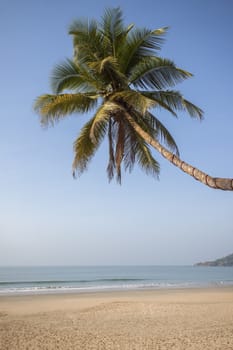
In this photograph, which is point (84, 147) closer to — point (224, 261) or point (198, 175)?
point (198, 175)

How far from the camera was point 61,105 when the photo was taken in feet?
29.9

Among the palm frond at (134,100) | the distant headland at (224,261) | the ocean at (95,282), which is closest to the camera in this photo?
the palm frond at (134,100)

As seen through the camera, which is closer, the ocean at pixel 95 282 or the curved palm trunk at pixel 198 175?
the curved palm trunk at pixel 198 175

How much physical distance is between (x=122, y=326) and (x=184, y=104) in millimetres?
6668

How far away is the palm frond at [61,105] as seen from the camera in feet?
29.4

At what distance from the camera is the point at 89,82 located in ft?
30.8

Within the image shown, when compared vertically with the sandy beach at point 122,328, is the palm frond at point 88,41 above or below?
above

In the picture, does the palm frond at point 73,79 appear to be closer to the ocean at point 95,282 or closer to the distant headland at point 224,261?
the ocean at point 95,282

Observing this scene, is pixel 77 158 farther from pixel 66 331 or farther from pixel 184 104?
pixel 66 331

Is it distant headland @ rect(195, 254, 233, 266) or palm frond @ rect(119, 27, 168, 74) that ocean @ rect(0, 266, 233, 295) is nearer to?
palm frond @ rect(119, 27, 168, 74)

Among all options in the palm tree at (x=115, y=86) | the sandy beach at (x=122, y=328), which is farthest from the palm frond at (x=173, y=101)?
the sandy beach at (x=122, y=328)

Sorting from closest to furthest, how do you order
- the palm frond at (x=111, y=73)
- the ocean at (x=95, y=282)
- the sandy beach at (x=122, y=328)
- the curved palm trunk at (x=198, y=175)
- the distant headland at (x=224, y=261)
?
the curved palm trunk at (x=198, y=175) → the sandy beach at (x=122, y=328) → the palm frond at (x=111, y=73) → the ocean at (x=95, y=282) → the distant headland at (x=224, y=261)

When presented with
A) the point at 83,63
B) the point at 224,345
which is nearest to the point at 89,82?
the point at 83,63

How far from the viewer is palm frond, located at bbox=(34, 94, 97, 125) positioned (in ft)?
29.4
